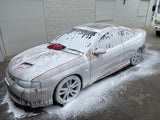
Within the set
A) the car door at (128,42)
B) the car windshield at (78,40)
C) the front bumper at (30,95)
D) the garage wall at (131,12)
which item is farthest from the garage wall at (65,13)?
the front bumper at (30,95)

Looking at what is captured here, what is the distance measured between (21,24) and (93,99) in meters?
4.10

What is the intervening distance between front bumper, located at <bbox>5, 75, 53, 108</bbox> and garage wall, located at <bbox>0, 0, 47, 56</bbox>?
319 cm

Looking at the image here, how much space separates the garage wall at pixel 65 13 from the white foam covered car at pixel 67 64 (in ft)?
9.56

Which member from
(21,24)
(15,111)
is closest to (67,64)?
(15,111)

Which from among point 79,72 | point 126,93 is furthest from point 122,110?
point 79,72

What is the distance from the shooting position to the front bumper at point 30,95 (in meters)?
2.26

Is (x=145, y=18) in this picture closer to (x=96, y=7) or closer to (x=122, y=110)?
(x=96, y=7)

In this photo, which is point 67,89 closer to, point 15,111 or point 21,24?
point 15,111

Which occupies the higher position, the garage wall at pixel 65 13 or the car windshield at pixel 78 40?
the garage wall at pixel 65 13

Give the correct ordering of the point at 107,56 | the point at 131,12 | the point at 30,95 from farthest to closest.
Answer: the point at 131,12 → the point at 107,56 → the point at 30,95

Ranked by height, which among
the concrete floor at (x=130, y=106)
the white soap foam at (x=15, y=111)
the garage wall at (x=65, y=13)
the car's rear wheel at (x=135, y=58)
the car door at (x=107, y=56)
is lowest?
the concrete floor at (x=130, y=106)

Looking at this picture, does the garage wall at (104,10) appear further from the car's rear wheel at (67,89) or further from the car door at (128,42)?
the car's rear wheel at (67,89)

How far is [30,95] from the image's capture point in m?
2.26

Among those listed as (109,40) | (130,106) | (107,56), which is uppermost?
(109,40)
